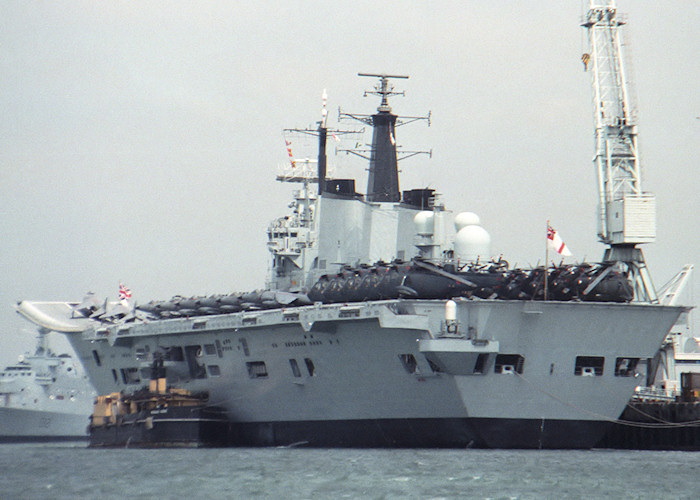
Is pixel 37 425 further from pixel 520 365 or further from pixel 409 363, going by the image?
pixel 520 365

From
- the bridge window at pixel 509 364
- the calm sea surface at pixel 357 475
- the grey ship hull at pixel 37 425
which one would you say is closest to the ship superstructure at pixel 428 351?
the bridge window at pixel 509 364

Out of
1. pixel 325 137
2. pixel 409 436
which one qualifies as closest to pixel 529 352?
pixel 409 436

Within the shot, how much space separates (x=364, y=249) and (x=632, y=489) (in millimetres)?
17619

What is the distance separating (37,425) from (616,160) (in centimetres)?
3084

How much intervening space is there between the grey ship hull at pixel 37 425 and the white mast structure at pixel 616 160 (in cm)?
2898

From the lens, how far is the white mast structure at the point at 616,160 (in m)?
38.8

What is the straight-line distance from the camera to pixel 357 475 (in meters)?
26.5

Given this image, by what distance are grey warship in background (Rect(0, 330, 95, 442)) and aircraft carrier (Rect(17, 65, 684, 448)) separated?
1919cm

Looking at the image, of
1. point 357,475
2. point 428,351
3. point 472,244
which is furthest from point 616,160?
point 357,475

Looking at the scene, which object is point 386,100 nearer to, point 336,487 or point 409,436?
point 409,436

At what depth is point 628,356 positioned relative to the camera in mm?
32781

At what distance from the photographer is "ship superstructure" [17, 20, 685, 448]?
31.7 metres

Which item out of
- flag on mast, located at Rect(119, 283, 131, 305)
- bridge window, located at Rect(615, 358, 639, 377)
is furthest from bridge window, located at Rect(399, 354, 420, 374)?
flag on mast, located at Rect(119, 283, 131, 305)

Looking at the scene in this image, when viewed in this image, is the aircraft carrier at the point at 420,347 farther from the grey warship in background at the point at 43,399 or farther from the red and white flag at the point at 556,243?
the grey warship in background at the point at 43,399
